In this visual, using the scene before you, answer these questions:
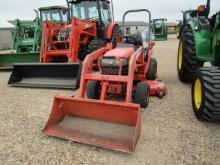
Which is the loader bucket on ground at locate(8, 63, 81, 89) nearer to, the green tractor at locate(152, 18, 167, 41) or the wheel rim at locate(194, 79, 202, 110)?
the wheel rim at locate(194, 79, 202, 110)

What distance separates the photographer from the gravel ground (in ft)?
9.91

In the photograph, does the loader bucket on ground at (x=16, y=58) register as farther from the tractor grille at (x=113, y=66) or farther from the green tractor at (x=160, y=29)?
the green tractor at (x=160, y=29)

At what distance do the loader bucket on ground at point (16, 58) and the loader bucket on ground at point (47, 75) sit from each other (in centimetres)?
195

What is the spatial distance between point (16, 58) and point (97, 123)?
594 centimetres

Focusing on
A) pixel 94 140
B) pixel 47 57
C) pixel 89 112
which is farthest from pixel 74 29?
pixel 94 140

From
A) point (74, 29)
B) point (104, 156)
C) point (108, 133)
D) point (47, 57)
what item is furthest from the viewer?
point (47, 57)

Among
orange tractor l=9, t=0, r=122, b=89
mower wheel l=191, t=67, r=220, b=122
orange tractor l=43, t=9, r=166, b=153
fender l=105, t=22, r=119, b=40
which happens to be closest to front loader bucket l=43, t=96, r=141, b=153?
orange tractor l=43, t=9, r=166, b=153

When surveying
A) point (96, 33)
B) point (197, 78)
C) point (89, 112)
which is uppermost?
point (96, 33)

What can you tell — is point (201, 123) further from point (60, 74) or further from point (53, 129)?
point (60, 74)

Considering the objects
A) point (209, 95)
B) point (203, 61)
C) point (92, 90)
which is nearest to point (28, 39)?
point (92, 90)

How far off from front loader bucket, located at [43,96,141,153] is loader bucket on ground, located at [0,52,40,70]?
203 inches

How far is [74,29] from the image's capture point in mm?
7133

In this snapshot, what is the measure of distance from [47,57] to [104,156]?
5112 mm

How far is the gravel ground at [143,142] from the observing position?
3.02m
